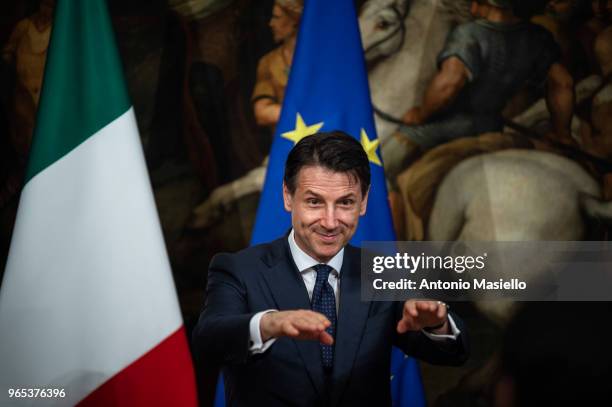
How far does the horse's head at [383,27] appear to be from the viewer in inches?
183

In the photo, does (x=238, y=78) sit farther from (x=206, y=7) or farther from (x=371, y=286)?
(x=371, y=286)

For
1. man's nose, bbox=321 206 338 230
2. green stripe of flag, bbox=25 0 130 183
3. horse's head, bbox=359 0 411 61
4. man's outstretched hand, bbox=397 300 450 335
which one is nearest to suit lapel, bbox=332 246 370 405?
man's nose, bbox=321 206 338 230

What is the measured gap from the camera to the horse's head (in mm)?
4648

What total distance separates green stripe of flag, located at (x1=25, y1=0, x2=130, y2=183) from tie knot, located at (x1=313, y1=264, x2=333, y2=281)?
1802 millimetres

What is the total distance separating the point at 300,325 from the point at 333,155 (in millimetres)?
753

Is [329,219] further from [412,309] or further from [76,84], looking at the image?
[76,84]

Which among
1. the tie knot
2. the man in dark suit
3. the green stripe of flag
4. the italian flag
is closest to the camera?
the man in dark suit


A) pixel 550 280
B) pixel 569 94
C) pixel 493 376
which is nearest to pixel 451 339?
pixel 550 280

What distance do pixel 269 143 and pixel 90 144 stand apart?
1.42 meters

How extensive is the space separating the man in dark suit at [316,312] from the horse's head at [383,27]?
248cm

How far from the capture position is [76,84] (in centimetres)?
364

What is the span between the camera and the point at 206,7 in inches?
186

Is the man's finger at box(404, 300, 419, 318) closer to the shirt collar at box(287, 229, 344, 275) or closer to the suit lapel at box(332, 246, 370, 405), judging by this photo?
the suit lapel at box(332, 246, 370, 405)

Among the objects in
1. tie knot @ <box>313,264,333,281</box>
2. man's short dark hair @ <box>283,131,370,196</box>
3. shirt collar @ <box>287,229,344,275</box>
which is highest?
man's short dark hair @ <box>283,131,370,196</box>
